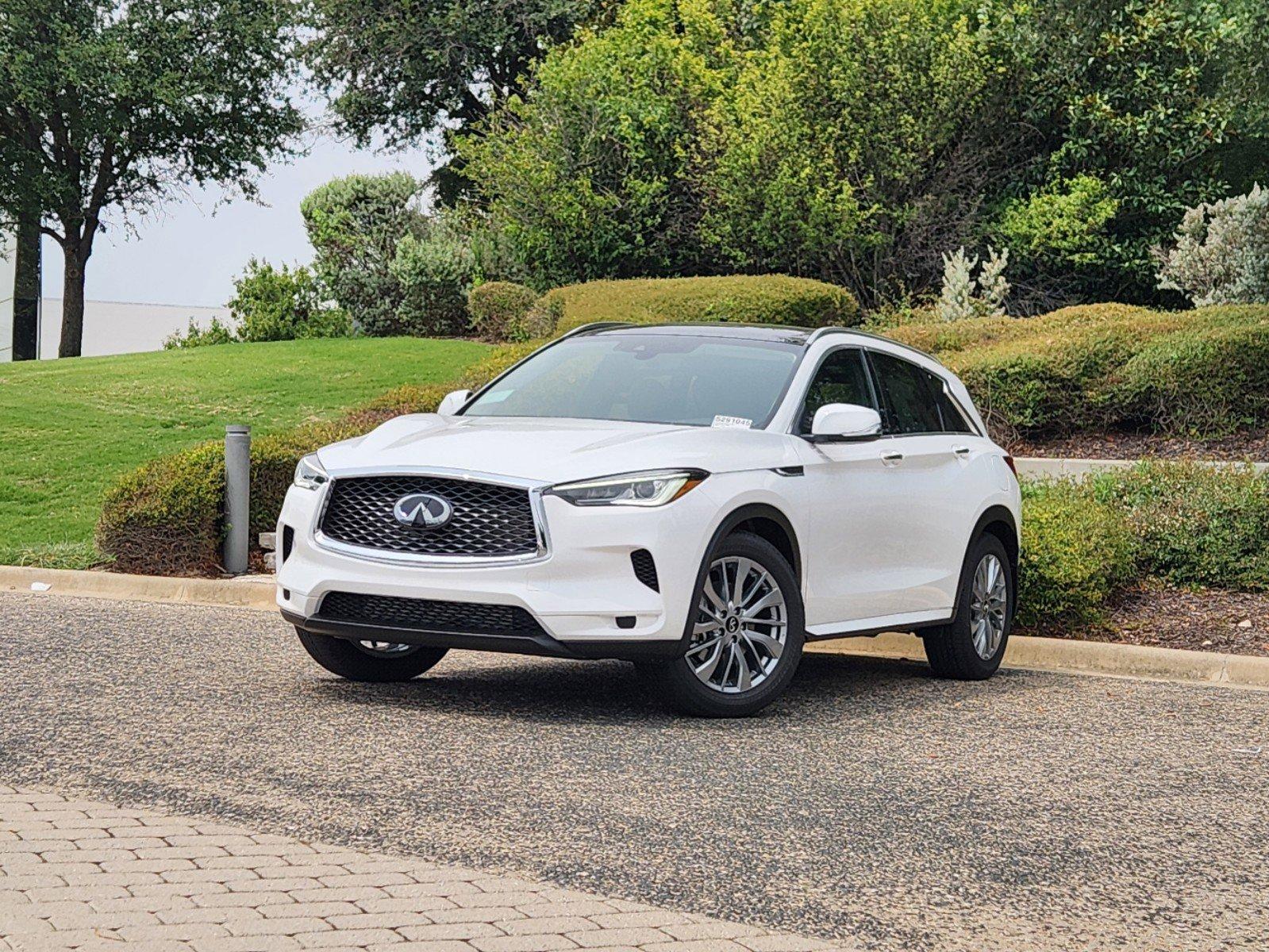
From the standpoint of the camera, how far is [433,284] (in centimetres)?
3092

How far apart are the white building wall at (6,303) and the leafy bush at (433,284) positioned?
599 inches

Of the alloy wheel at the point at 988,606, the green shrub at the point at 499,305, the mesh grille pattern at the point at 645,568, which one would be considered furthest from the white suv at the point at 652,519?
the green shrub at the point at 499,305

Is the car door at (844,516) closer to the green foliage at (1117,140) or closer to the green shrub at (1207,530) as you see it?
the green shrub at (1207,530)

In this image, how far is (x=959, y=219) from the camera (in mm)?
28625

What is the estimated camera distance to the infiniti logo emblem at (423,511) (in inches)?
293

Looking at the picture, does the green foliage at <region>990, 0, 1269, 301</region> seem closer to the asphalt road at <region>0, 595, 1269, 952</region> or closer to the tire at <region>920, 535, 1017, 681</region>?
the tire at <region>920, 535, 1017, 681</region>

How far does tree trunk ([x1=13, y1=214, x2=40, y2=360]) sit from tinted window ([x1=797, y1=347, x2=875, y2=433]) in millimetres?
36383

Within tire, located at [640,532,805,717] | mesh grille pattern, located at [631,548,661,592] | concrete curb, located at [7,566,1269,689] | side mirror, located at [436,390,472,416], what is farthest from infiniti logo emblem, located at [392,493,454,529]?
concrete curb, located at [7,566,1269,689]

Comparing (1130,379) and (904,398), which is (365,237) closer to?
(1130,379)

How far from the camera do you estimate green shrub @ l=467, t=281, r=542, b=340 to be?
2742 centimetres

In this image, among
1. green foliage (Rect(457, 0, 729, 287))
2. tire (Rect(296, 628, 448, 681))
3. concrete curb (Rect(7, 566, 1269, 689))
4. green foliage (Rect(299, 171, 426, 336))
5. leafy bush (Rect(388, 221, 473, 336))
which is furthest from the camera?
green foliage (Rect(299, 171, 426, 336))

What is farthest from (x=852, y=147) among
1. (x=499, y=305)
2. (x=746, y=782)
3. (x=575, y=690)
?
(x=746, y=782)

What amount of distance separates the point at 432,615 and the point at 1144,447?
416 inches

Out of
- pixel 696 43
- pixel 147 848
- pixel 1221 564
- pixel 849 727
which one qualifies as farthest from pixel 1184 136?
pixel 147 848
